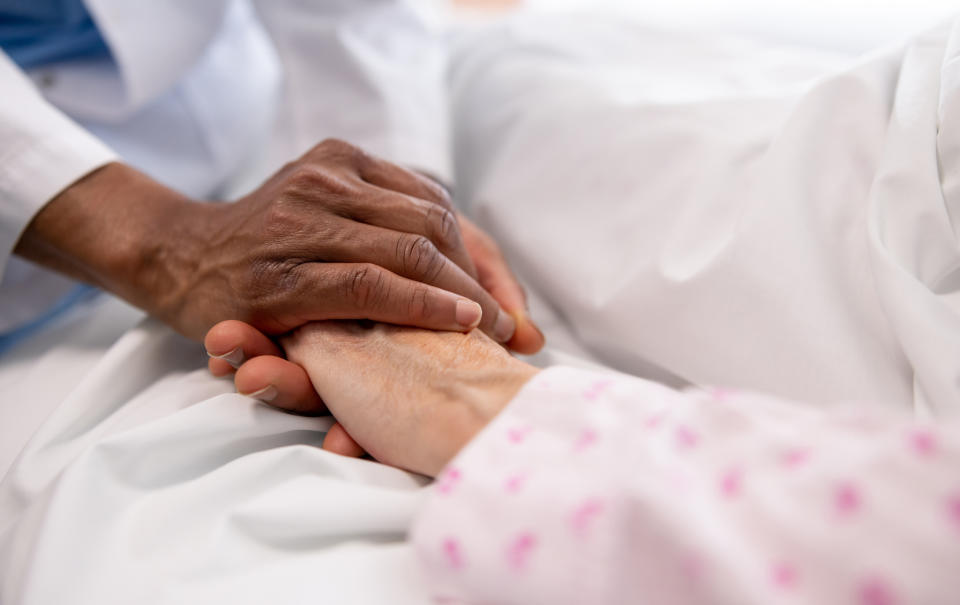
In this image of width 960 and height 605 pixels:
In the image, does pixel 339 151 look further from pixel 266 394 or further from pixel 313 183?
pixel 266 394

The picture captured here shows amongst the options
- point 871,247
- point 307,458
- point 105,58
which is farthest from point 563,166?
point 105,58

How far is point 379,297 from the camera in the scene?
1.86ft

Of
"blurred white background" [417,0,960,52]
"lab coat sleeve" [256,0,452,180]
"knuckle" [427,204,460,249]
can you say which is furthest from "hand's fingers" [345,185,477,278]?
"blurred white background" [417,0,960,52]

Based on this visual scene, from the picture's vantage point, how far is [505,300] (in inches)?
26.7

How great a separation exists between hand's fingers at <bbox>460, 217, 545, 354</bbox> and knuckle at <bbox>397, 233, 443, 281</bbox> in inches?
4.2

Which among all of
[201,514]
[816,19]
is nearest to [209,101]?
[201,514]

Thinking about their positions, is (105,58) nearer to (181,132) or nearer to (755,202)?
(181,132)

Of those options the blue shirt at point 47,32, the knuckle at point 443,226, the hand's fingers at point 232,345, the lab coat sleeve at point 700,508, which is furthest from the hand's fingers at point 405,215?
the blue shirt at point 47,32

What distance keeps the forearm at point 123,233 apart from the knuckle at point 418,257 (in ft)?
0.70

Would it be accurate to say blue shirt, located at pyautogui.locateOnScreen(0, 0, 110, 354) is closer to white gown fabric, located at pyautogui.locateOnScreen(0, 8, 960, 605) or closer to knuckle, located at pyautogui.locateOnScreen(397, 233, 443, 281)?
white gown fabric, located at pyautogui.locateOnScreen(0, 8, 960, 605)

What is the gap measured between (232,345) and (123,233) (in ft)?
0.67

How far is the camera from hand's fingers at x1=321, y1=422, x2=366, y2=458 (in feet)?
1.75

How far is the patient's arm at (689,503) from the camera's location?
292mm

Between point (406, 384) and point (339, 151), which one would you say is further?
point (339, 151)
